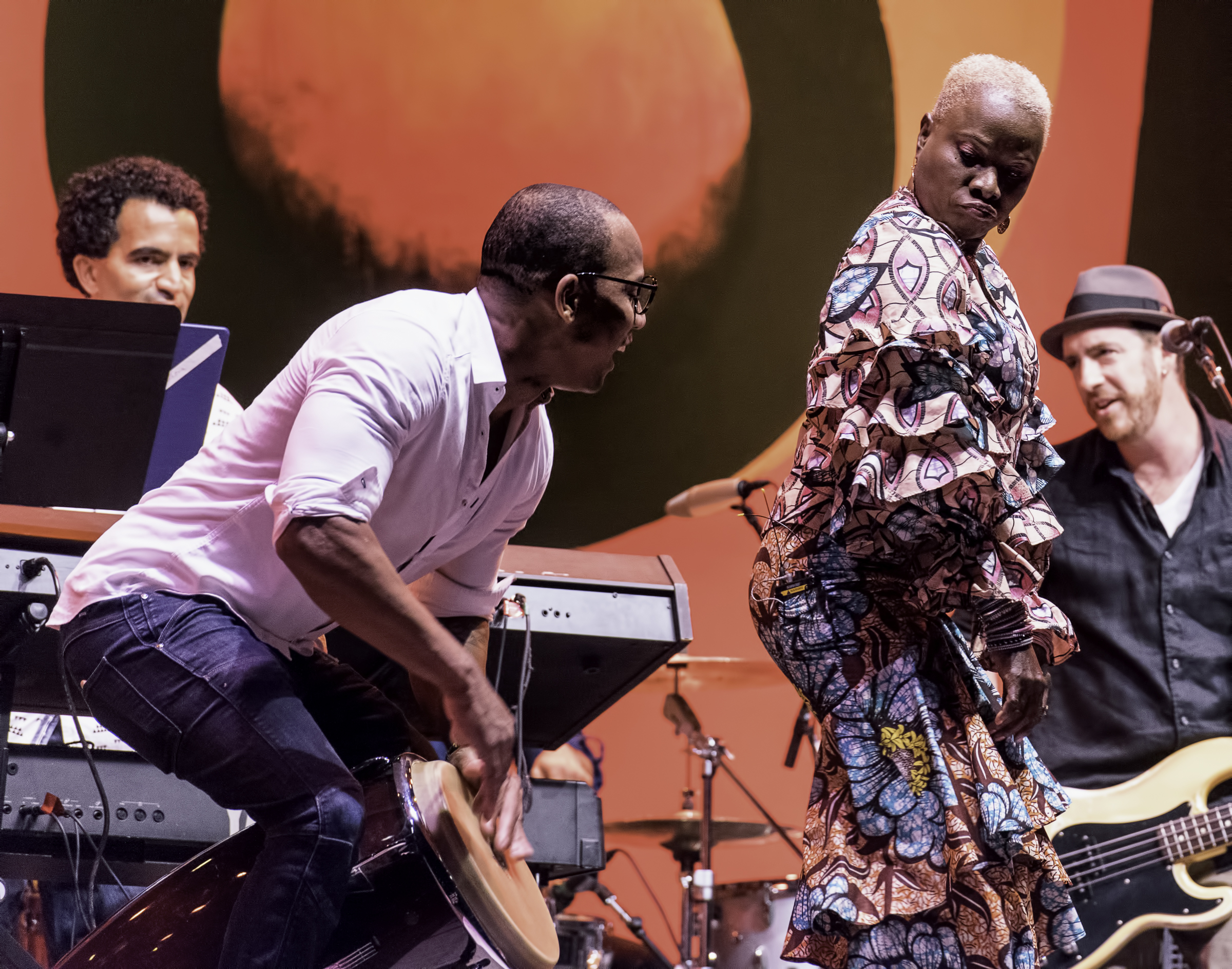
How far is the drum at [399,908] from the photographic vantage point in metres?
1.87

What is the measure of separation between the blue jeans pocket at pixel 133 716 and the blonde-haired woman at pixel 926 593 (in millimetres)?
1036

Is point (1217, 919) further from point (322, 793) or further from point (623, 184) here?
point (623, 184)

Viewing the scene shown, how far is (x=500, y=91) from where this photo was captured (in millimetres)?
5504

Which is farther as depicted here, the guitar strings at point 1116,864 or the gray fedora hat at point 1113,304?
the gray fedora hat at point 1113,304

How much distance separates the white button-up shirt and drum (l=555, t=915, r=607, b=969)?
2.73 meters

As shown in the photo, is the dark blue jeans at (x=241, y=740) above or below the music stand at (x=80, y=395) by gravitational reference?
below

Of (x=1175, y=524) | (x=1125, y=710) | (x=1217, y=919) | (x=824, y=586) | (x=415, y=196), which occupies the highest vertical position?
(x=415, y=196)

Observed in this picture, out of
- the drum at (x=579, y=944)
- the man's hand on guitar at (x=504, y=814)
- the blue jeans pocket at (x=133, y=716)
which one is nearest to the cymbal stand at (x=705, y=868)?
the drum at (x=579, y=944)

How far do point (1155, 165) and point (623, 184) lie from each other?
8.09 ft

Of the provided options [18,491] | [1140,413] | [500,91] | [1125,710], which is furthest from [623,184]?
[18,491]

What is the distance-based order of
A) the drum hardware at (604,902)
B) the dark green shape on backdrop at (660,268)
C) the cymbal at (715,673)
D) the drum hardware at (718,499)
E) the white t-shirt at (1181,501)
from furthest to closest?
1. the dark green shape on backdrop at (660,268)
2. the cymbal at (715,673)
3. the drum hardware at (604,902)
4. the white t-shirt at (1181,501)
5. the drum hardware at (718,499)

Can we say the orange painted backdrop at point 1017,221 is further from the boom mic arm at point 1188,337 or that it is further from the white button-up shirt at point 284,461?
the white button-up shirt at point 284,461

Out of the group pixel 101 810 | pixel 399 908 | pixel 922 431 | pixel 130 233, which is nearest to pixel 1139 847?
pixel 922 431

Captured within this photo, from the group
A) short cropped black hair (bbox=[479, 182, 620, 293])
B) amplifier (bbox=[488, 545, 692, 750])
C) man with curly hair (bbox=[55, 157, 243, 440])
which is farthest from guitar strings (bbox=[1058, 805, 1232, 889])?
man with curly hair (bbox=[55, 157, 243, 440])
